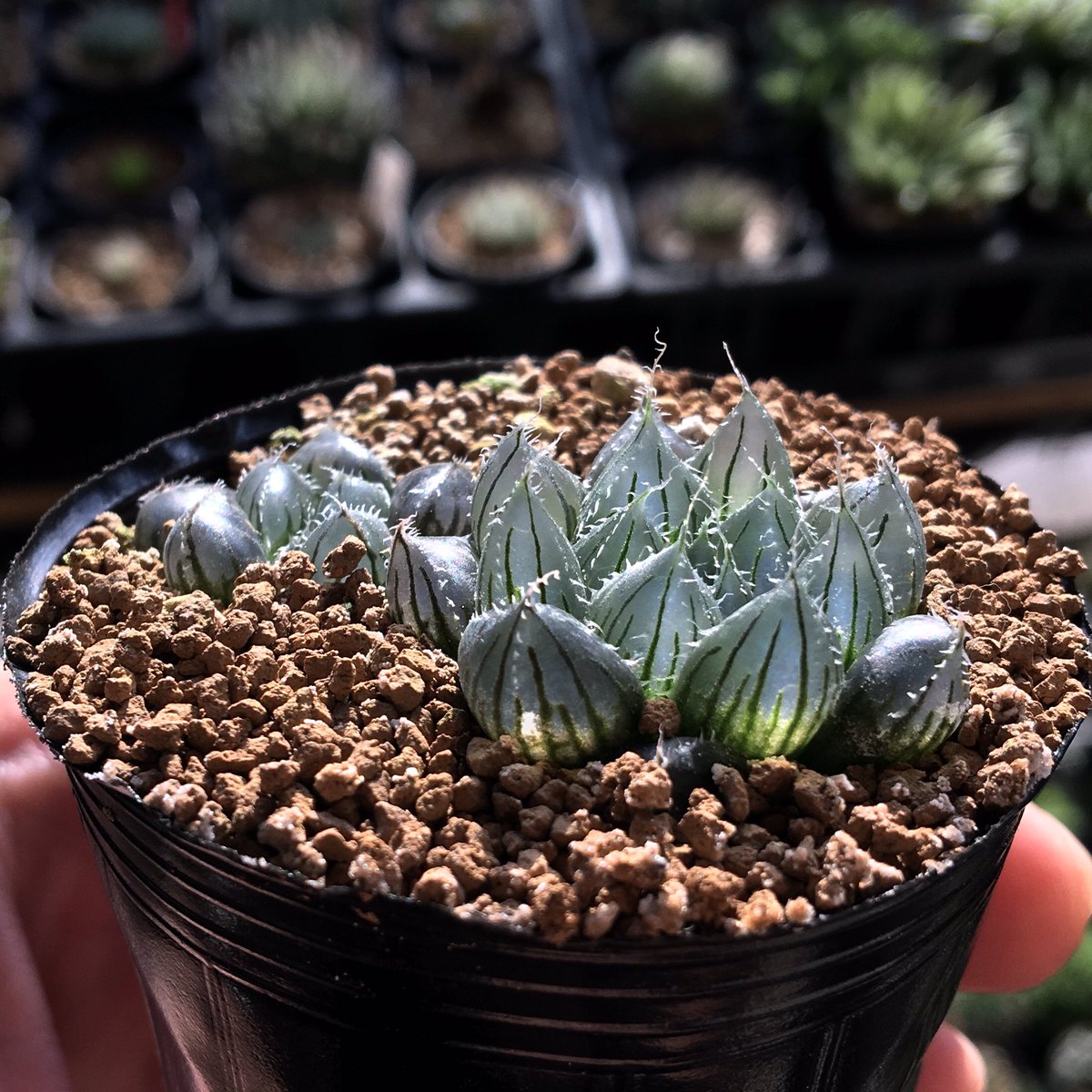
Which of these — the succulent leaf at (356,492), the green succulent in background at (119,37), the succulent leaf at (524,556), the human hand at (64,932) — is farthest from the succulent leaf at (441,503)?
the green succulent in background at (119,37)

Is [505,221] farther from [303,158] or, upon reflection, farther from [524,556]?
[524,556]

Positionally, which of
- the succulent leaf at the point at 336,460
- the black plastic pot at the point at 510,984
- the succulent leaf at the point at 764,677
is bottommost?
the black plastic pot at the point at 510,984

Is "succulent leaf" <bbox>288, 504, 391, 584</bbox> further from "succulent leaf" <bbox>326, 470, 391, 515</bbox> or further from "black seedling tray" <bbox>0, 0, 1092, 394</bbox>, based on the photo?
"black seedling tray" <bbox>0, 0, 1092, 394</bbox>

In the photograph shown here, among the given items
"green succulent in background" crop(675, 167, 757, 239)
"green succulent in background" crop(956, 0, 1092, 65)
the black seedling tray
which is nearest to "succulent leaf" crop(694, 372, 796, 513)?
the black seedling tray

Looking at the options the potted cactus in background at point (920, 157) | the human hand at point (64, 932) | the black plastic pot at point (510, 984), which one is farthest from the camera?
the potted cactus in background at point (920, 157)

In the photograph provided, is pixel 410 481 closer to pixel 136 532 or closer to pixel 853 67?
pixel 136 532

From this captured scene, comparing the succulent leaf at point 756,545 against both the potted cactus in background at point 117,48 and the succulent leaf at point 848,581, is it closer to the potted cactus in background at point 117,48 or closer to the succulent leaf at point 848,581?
the succulent leaf at point 848,581

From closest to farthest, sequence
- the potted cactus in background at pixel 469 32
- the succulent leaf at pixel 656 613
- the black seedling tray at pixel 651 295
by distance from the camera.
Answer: the succulent leaf at pixel 656 613 → the black seedling tray at pixel 651 295 → the potted cactus in background at pixel 469 32

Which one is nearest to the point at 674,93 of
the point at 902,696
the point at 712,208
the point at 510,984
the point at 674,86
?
the point at 674,86

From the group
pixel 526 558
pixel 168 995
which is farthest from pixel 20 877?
pixel 526 558
